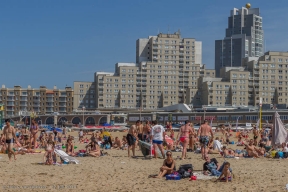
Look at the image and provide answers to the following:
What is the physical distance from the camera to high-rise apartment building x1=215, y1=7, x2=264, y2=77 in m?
185

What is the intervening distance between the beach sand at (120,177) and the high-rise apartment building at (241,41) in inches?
6705

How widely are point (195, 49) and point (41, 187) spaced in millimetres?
97973

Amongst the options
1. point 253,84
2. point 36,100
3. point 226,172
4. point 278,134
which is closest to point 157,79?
point 253,84

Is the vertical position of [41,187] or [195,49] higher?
[195,49]

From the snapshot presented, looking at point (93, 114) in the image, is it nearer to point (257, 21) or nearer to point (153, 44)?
point (153, 44)

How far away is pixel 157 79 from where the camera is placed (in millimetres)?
102750


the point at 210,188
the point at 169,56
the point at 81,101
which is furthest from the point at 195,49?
the point at 210,188

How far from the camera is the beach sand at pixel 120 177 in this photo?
1112cm

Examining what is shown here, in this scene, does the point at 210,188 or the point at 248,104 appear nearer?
the point at 210,188

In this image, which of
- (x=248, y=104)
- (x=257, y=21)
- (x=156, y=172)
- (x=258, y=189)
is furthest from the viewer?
(x=257, y=21)

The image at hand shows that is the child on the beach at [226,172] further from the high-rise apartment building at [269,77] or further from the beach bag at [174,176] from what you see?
the high-rise apartment building at [269,77]

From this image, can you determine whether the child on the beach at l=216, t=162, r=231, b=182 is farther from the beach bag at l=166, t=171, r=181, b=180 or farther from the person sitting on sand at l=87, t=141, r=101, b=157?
the person sitting on sand at l=87, t=141, r=101, b=157

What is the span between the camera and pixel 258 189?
10.9 m

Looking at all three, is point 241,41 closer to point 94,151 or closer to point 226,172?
point 94,151
